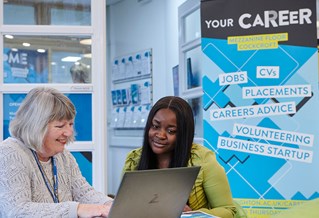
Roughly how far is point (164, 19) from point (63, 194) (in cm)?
389

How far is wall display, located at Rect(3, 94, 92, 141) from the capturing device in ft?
11.1

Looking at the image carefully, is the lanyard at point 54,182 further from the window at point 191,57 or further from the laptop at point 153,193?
the window at point 191,57

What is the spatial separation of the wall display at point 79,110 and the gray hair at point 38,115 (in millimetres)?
Answer: 1657

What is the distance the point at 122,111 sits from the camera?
6.32m

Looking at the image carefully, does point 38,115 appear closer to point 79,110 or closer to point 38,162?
point 38,162

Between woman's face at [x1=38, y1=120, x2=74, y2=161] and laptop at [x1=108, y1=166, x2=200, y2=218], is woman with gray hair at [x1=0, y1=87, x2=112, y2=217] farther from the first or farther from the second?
laptop at [x1=108, y1=166, x2=200, y2=218]

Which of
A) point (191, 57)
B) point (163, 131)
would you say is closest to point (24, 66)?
point (191, 57)

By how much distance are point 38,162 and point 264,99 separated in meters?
2.06

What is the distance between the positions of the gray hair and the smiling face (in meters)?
0.47

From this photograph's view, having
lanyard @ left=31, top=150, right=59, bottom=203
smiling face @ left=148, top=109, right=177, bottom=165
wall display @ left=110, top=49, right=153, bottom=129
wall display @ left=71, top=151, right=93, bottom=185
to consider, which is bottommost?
wall display @ left=71, top=151, right=93, bottom=185

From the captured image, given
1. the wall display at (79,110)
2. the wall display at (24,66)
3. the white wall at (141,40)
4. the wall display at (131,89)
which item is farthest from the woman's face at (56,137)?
the wall display at (131,89)

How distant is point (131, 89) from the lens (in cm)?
615

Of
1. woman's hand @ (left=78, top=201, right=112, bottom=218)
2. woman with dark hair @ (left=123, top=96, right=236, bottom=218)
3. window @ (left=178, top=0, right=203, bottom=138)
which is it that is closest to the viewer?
woman's hand @ (left=78, top=201, right=112, bottom=218)

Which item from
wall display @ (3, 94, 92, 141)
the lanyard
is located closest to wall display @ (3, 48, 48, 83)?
wall display @ (3, 94, 92, 141)
